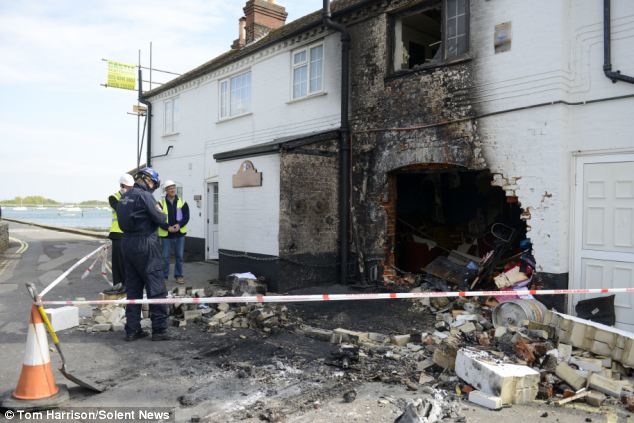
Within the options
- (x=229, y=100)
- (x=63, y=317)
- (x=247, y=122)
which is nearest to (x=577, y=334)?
(x=63, y=317)

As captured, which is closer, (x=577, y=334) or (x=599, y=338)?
(x=599, y=338)

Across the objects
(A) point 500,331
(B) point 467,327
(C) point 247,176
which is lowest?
(B) point 467,327

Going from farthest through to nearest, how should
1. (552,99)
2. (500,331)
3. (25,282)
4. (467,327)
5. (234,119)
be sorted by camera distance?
(234,119)
(25,282)
(552,99)
(467,327)
(500,331)

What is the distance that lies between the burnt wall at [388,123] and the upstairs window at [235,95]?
4.00m

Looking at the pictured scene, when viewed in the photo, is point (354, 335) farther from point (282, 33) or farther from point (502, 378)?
point (282, 33)

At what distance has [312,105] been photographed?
35.7ft

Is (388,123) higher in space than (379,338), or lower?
higher

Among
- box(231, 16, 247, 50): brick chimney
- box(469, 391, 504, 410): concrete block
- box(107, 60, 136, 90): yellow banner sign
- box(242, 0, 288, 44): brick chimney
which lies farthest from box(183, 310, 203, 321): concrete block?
box(107, 60, 136, 90): yellow banner sign

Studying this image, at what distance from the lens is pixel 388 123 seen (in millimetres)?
9336

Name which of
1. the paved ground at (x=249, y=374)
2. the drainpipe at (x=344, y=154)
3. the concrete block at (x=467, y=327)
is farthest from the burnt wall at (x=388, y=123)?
the concrete block at (x=467, y=327)

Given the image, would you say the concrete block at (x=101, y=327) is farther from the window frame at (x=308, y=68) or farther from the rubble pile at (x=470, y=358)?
the window frame at (x=308, y=68)

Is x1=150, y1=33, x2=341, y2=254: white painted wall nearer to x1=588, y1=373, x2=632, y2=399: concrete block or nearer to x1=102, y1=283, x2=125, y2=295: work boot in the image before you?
x1=102, y1=283, x2=125, y2=295: work boot

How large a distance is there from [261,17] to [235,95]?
295cm

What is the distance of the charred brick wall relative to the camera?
911cm
